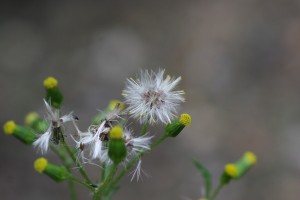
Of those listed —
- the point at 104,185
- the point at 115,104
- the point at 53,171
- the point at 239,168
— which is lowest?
the point at 53,171

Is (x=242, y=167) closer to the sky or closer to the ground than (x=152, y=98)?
closer to the sky

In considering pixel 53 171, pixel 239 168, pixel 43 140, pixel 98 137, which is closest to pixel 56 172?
pixel 53 171

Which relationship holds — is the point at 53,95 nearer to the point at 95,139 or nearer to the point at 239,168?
the point at 95,139

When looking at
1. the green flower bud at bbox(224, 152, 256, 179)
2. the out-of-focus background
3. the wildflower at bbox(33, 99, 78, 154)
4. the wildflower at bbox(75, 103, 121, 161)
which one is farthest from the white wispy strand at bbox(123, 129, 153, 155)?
the out-of-focus background

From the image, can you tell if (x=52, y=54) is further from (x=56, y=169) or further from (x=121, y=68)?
(x=56, y=169)

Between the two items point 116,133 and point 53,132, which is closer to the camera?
point 116,133

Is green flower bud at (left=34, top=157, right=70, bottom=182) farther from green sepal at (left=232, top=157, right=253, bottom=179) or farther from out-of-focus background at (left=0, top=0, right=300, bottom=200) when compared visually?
out-of-focus background at (left=0, top=0, right=300, bottom=200)
